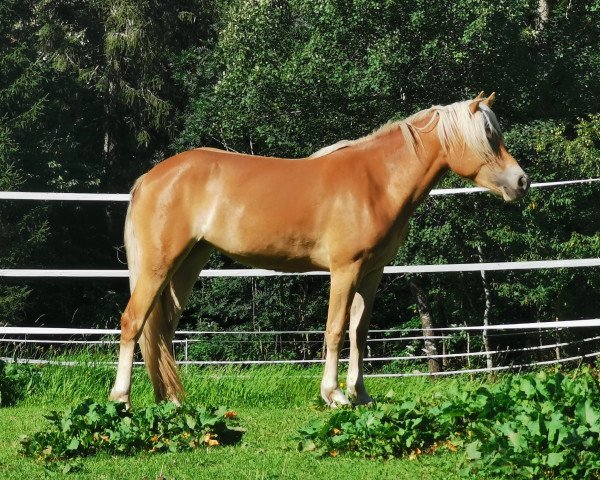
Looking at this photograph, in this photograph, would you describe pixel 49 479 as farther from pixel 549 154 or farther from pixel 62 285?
pixel 62 285

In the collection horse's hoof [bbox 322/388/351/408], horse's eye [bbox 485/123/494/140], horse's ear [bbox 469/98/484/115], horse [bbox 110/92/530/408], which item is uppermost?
horse's ear [bbox 469/98/484/115]

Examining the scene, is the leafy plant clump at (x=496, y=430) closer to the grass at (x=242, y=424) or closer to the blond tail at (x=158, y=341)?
the grass at (x=242, y=424)

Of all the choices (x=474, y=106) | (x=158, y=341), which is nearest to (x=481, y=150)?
(x=474, y=106)

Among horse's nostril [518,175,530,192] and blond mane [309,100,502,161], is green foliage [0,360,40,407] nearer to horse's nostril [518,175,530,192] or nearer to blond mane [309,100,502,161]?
blond mane [309,100,502,161]

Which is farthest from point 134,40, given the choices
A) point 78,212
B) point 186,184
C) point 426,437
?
point 426,437

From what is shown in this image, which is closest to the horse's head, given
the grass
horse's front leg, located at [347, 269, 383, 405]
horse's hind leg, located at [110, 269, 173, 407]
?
horse's front leg, located at [347, 269, 383, 405]

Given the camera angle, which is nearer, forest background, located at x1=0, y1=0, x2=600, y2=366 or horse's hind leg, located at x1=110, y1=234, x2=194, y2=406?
horse's hind leg, located at x1=110, y1=234, x2=194, y2=406

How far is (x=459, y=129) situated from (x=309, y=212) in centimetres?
113

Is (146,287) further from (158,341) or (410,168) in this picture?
(410,168)

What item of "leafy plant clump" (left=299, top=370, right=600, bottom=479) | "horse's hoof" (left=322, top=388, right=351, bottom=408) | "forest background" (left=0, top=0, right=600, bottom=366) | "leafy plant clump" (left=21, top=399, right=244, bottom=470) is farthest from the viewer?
"forest background" (left=0, top=0, right=600, bottom=366)

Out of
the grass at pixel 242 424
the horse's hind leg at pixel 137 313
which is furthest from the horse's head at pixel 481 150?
the horse's hind leg at pixel 137 313

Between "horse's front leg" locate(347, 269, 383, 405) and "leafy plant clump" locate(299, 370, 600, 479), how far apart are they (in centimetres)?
163

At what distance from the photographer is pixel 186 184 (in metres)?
6.59

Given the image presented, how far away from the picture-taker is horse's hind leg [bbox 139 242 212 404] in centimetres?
645
